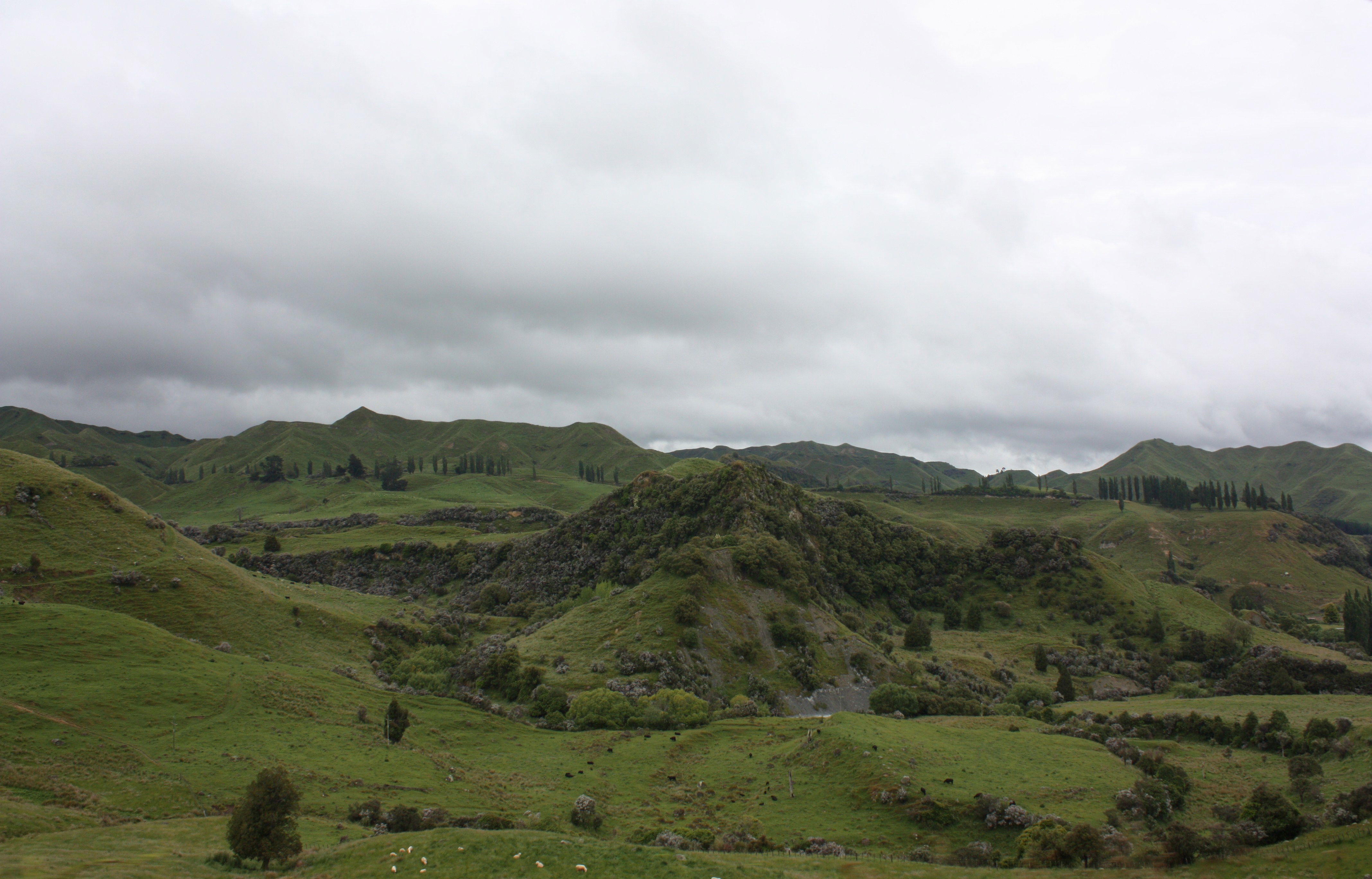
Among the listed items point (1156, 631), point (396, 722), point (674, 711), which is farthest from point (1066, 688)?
point (396, 722)

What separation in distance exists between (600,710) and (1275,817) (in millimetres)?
57412

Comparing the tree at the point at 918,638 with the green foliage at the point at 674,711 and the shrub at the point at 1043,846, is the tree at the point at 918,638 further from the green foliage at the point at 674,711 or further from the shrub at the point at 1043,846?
the shrub at the point at 1043,846

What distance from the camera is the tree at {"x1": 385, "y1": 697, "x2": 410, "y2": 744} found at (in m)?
61.1

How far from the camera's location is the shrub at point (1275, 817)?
35938 mm

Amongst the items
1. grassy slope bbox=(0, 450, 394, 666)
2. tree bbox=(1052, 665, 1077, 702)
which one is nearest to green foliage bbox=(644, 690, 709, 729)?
grassy slope bbox=(0, 450, 394, 666)

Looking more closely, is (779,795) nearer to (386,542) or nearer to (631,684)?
(631,684)

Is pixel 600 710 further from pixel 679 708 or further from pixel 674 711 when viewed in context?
pixel 679 708

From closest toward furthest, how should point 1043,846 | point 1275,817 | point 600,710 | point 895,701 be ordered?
point 1275,817, point 1043,846, point 600,710, point 895,701

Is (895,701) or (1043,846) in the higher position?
(1043,846)

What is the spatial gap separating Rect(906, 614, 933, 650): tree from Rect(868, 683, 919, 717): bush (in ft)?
110

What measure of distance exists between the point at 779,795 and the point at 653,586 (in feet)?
175

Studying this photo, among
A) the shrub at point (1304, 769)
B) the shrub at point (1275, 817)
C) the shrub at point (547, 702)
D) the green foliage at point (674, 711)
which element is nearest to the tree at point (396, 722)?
the shrub at point (547, 702)

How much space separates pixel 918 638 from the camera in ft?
395

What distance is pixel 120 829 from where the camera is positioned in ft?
118
